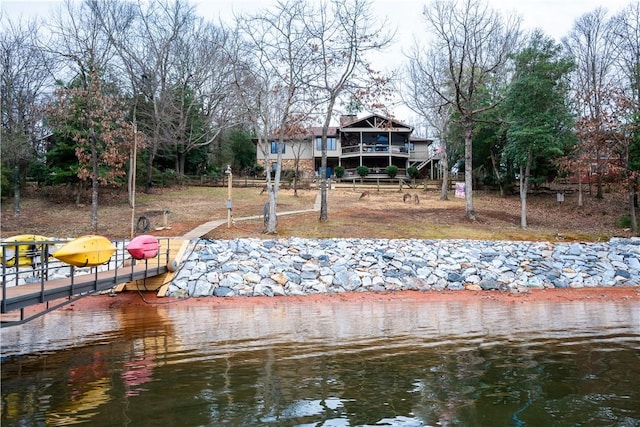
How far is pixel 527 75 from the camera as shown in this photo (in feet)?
81.8

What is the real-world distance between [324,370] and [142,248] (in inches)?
300

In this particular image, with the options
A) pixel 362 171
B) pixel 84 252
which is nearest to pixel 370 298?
pixel 84 252

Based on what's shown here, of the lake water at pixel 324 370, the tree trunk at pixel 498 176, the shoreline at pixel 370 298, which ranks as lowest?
the shoreline at pixel 370 298

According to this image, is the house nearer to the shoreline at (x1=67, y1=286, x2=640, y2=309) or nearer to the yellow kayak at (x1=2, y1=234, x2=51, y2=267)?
the shoreline at (x1=67, y1=286, x2=640, y2=309)

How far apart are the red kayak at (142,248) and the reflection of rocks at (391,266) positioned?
178 cm

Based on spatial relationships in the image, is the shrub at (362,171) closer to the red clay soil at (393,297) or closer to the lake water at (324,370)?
the red clay soil at (393,297)

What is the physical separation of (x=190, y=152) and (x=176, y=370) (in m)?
35.9

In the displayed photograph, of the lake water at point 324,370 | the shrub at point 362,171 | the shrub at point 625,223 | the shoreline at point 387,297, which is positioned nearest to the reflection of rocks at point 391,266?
the shoreline at point 387,297

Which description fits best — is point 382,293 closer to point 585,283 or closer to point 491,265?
point 491,265

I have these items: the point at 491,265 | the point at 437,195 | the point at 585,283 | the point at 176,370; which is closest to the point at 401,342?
the point at 176,370

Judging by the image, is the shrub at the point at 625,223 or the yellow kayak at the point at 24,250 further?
the shrub at the point at 625,223

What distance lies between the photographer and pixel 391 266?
16.4m

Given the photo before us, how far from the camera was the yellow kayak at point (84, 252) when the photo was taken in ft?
31.1

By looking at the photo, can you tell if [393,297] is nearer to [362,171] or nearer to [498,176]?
[498,176]
